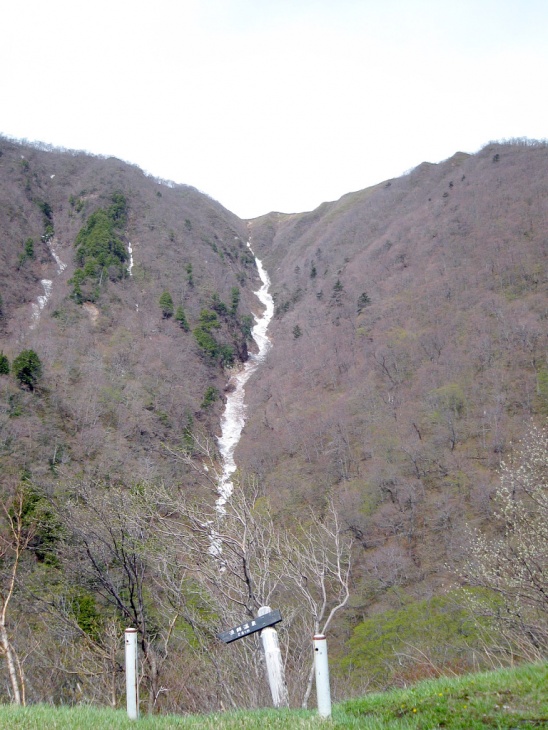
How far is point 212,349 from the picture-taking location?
214 feet

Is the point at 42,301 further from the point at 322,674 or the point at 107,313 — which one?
the point at 322,674

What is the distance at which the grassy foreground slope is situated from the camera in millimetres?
4102

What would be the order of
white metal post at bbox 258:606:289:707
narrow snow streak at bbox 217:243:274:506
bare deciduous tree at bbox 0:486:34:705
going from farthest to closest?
narrow snow streak at bbox 217:243:274:506, bare deciduous tree at bbox 0:486:34:705, white metal post at bbox 258:606:289:707

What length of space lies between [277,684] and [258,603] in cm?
222

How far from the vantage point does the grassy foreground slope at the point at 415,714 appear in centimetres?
410

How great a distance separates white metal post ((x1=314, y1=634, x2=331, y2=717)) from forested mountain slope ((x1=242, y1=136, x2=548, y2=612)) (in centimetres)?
2763

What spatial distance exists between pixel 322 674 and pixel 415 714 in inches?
36.7

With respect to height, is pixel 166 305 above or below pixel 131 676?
above

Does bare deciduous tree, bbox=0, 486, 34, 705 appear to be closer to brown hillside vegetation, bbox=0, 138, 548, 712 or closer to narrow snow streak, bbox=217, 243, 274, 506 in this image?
brown hillside vegetation, bbox=0, 138, 548, 712

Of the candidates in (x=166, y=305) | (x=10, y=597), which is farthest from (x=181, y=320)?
(x=10, y=597)

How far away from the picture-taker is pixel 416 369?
52.3m

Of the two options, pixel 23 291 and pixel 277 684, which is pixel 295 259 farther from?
pixel 277 684

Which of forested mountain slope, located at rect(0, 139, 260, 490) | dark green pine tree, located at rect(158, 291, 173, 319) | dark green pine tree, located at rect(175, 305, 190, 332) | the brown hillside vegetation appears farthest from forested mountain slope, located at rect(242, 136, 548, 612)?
dark green pine tree, located at rect(158, 291, 173, 319)

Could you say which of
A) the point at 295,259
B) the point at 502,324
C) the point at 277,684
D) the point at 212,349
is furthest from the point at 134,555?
the point at 295,259
